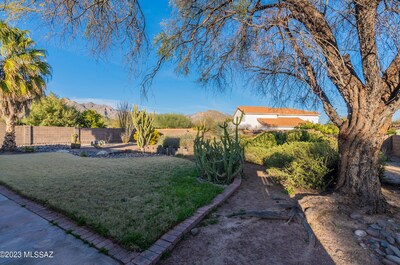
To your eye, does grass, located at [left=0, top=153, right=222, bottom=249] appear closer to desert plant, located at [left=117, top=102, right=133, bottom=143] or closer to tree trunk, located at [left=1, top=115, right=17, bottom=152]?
tree trunk, located at [left=1, top=115, right=17, bottom=152]

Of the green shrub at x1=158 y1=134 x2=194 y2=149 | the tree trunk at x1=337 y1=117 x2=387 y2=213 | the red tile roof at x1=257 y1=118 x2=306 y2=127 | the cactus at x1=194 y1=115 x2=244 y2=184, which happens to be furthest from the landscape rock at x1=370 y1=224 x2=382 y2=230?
the red tile roof at x1=257 y1=118 x2=306 y2=127

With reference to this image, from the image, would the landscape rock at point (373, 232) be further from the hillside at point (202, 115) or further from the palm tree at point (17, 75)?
the hillside at point (202, 115)

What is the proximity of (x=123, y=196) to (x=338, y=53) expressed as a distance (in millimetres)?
4761

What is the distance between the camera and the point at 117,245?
2457 millimetres

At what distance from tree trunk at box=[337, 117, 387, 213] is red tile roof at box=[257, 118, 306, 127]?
3084 cm

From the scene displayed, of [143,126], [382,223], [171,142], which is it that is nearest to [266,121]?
[171,142]

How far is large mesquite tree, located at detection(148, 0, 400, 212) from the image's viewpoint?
333 centimetres

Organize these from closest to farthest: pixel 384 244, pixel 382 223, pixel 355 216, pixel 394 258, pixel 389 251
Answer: pixel 394 258
pixel 389 251
pixel 384 244
pixel 382 223
pixel 355 216

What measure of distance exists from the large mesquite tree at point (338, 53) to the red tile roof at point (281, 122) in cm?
3055

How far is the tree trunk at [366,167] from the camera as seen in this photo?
344 cm

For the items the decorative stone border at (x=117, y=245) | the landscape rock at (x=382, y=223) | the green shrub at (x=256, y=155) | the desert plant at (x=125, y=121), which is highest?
the desert plant at (x=125, y=121)

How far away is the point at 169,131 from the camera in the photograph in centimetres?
2389

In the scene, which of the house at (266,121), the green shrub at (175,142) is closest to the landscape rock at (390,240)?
the green shrub at (175,142)

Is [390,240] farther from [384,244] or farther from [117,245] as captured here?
[117,245]
